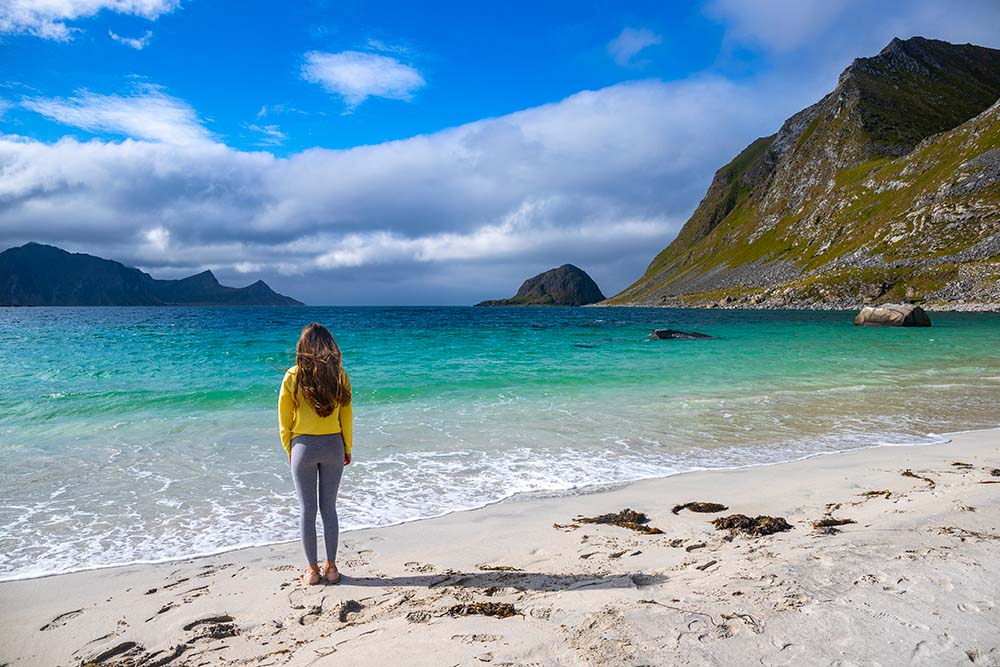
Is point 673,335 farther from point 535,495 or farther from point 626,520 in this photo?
point 626,520

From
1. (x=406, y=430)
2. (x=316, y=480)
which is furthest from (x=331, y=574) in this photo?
(x=406, y=430)

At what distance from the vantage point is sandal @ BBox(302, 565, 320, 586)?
5.89m

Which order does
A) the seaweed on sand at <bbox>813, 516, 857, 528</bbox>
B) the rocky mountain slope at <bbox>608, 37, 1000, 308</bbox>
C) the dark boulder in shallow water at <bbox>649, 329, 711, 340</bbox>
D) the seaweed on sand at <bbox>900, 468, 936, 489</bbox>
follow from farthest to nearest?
1. the rocky mountain slope at <bbox>608, 37, 1000, 308</bbox>
2. the dark boulder in shallow water at <bbox>649, 329, 711, 340</bbox>
3. the seaweed on sand at <bbox>900, 468, 936, 489</bbox>
4. the seaweed on sand at <bbox>813, 516, 857, 528</bbox>

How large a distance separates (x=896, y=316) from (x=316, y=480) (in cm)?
6940

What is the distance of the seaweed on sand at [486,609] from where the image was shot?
4720mm

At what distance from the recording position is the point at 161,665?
4.43m

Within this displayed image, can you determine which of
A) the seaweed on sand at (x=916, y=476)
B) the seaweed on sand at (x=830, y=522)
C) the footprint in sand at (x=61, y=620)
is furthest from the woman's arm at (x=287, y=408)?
the seaweed on sand at (x=916, y=476)

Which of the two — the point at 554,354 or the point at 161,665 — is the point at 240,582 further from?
the point at 554,354

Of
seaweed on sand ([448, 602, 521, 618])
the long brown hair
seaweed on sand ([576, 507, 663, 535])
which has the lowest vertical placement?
seaweed on sand ([576, 507, 663, 535])

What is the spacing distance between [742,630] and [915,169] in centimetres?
18144

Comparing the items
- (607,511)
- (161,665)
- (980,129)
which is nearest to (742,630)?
(607,511)

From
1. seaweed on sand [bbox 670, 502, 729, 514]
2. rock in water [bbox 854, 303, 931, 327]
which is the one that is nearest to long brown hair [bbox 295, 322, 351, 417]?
seaweed on sand [bbox 670, 502, 729, 514]

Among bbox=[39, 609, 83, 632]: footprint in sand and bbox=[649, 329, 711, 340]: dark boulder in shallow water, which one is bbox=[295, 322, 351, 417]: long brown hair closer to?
bbox=[39, 609, 83, 632]: footprint in sand

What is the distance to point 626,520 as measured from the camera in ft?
24.9
